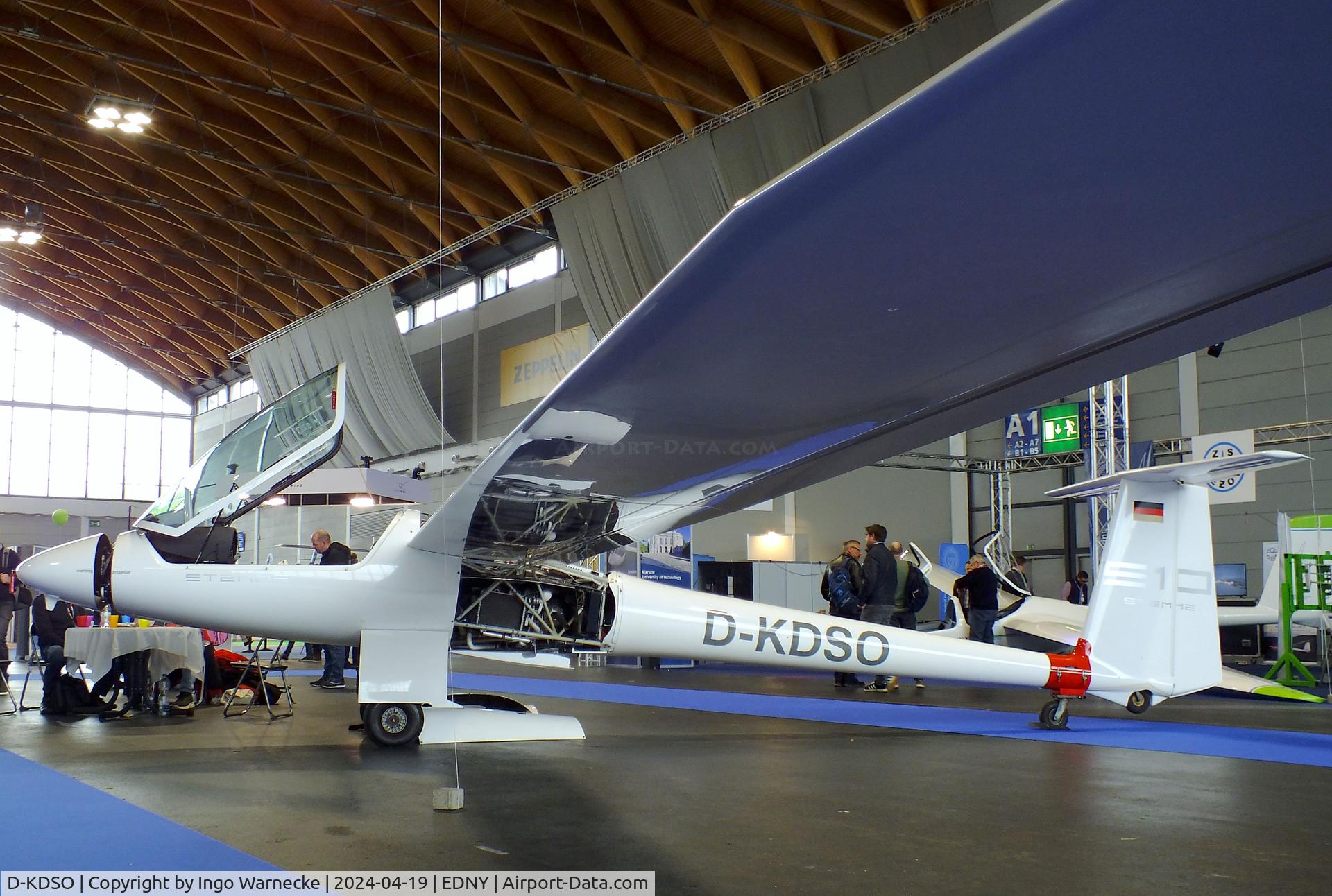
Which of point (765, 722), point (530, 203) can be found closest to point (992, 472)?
point (530, 203)

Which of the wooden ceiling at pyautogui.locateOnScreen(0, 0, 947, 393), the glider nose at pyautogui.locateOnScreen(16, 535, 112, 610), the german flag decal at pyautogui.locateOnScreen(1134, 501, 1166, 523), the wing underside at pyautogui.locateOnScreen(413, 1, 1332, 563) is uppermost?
the wooden ceiling at pyautogui.locateOnScreen(0, 0, 947, 393)

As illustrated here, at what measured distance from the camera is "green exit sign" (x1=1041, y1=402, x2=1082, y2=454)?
16.3 meters

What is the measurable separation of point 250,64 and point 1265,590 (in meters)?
17.0

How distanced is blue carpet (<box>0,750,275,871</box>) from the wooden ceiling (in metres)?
10.3

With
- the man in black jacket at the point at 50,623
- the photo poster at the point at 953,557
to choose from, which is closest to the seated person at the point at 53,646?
the man in black jacket at the point at 50,623

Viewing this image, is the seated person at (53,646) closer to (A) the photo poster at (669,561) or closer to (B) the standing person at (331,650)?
(B) the standing person at (331,650)

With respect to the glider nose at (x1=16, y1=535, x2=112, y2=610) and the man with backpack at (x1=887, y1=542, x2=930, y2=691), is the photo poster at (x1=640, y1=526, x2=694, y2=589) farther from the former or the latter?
the glider nose at (x1=16, y1=535, x2=112, y2=610)

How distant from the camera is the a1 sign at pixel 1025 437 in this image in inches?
680

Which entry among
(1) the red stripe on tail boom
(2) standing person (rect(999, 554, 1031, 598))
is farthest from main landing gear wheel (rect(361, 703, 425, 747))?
(2) standing person (rect(999, 554, 1031, 598))

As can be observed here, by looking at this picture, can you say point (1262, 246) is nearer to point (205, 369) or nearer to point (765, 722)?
point (765, 722)

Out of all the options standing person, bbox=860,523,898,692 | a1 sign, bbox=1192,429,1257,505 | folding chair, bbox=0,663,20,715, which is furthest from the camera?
a1 sign, bbox=1192,429,1257,505

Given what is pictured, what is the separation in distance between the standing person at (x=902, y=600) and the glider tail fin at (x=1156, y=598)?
3818 millimetres

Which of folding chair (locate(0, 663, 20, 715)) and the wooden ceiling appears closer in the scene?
folding chair (locate(0, 663, 20, 715))

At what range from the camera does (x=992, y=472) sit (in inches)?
709
